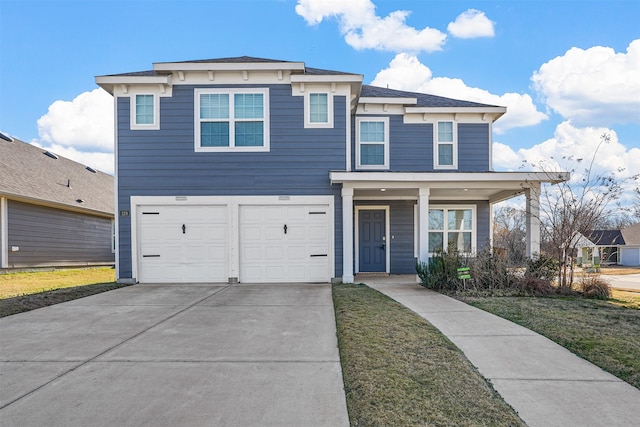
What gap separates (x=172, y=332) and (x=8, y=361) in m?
1.74

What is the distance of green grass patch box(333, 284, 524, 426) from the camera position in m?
2.82

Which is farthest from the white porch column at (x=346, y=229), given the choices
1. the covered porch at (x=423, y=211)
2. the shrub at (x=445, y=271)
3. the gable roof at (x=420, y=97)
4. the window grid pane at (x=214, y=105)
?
the window grid pane at (x=214, y=105)

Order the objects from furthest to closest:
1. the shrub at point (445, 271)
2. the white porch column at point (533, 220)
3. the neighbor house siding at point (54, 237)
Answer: the neighbor house siding at point (54, 237), the white porch column at point (533, 220), the shrub at point (445, 271)

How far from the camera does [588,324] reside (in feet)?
18.3

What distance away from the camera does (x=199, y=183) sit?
1016cm

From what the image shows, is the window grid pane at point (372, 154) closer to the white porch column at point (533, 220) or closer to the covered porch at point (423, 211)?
the covered porch at point (423, 211)

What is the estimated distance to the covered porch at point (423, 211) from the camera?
9.70m

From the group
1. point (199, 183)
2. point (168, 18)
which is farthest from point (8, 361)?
point (168, 18)

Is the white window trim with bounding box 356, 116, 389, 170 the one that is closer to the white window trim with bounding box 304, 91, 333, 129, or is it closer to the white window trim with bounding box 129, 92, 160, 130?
the white window trim with bounding box 304, 91, 333, 129

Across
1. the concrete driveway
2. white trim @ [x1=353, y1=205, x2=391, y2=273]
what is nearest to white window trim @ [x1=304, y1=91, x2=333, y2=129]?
white trim @ [x1=353, y1=205, x2=391, y2=273]

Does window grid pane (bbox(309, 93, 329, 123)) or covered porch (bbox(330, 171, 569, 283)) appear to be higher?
window grid pane (bbox(309, 93, 329, 123))

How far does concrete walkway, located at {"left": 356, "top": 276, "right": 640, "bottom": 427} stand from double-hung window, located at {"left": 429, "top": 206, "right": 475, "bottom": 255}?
6333 mm

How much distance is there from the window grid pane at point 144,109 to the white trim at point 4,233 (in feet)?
24.6

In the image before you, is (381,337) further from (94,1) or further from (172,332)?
(94,1)
